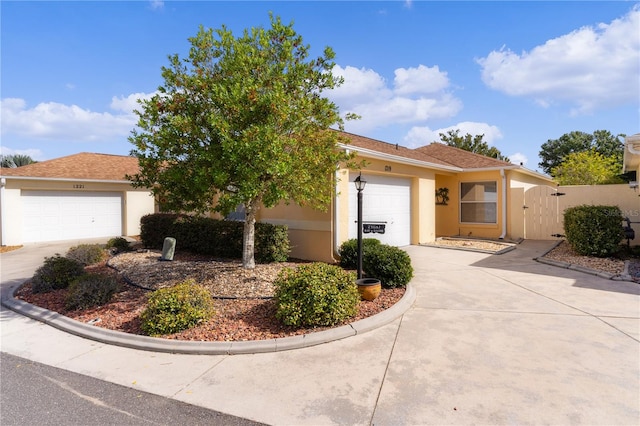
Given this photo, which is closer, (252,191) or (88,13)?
(252,191)

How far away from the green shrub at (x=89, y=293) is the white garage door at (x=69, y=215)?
11981 millimetres

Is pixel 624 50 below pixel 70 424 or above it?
above

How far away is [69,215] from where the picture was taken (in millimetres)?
15773

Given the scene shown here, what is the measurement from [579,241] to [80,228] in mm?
20352

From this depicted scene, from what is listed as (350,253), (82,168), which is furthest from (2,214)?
(350,253)

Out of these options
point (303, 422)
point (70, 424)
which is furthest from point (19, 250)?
point (303, 422)

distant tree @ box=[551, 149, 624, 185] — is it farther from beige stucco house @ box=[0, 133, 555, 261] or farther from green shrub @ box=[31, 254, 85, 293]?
green shrub @ box=[31, 254, 85, 293]

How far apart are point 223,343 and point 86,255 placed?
8.34 m

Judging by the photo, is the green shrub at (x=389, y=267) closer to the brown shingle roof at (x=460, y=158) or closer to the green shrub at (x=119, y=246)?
the brown shingle roof at (x=460, y=158)

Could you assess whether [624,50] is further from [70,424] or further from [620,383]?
[70,424]

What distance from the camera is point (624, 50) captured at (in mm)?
9180

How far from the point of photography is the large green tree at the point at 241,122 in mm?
5480

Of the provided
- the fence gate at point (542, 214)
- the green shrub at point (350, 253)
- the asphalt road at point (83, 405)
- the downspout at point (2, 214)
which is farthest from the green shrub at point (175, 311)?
the downspout at point (2, 214)

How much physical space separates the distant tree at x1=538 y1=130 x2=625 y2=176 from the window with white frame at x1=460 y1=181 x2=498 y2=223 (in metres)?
29.3
